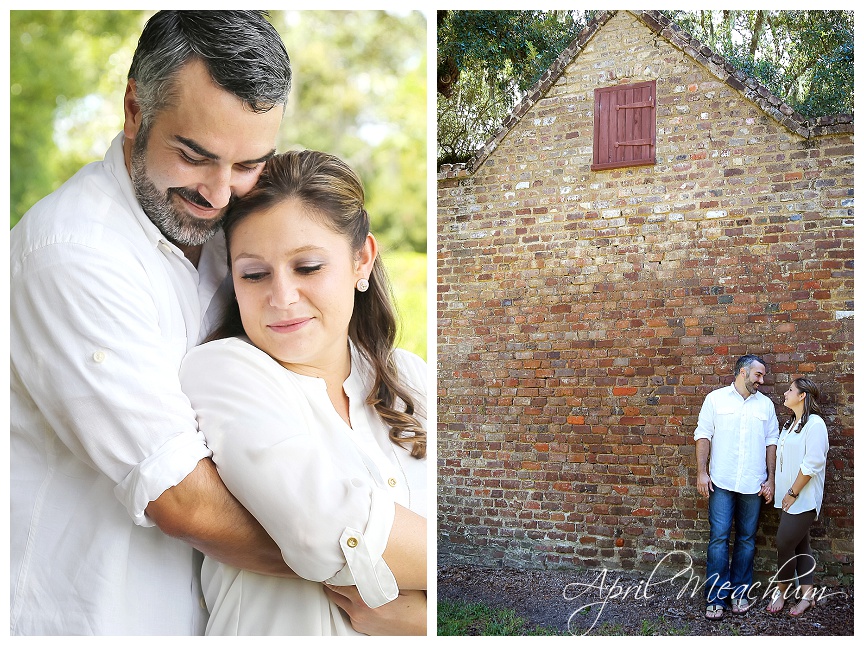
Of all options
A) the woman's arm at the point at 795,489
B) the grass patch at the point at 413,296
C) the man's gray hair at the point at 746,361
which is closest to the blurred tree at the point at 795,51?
the man's gray hair at the point at 746,361

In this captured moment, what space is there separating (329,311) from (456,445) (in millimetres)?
1970

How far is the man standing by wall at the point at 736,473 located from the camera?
3.83 meters

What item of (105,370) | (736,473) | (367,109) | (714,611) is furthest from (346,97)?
(714,611)

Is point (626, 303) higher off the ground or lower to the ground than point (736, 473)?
higher

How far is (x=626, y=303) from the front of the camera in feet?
13.8

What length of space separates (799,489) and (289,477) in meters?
2.65

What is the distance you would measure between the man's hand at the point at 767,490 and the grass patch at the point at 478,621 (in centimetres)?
126

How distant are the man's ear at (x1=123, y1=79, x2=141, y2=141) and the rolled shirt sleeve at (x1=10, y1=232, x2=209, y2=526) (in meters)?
0.39

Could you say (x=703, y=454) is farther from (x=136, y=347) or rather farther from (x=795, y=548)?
(x=136, y=347)

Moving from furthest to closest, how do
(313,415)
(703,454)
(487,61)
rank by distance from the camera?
(487,61) < (703,454) < (313,415)

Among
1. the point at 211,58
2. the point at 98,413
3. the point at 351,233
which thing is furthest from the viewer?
the point at 351,233

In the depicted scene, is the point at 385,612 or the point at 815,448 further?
the point at 815,448

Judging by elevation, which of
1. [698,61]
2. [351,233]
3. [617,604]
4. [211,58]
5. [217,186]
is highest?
[698,61]

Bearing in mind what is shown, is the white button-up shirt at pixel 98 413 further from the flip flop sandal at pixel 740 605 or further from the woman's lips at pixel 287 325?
the flip flop sandal at pixel 740 605
